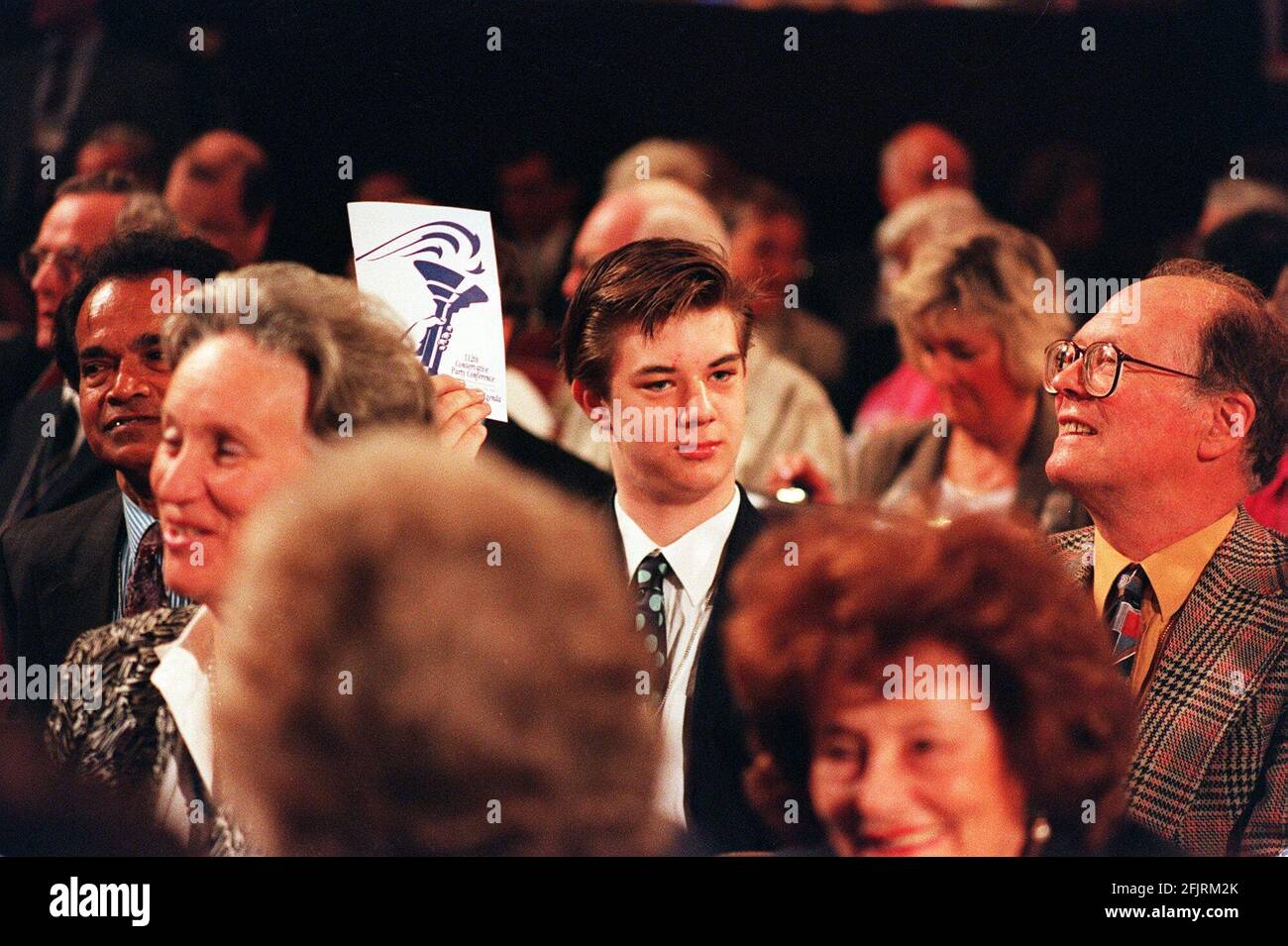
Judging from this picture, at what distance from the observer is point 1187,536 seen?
9.52ft

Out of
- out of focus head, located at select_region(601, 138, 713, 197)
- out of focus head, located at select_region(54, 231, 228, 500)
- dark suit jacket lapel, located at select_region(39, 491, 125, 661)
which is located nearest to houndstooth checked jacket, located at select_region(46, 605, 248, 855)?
dark suit jacket lapel, located at select_region(39, 491, 125, 661)

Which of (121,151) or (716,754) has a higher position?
(121,151)

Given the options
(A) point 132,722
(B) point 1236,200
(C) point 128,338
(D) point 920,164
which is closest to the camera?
(A) point 132,722

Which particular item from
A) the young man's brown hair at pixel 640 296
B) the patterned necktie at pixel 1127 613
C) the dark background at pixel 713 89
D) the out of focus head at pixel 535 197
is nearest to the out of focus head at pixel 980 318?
the dark background at pixel 713 89

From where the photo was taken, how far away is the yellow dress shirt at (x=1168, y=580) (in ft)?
9.48

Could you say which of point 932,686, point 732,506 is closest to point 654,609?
point 732,506

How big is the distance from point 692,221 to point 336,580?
169 centimetres

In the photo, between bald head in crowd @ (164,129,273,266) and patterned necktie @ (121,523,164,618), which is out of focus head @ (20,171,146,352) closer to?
bald head in crowd @ (164,129,273,266)

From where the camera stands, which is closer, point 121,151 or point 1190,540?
point 1190,540

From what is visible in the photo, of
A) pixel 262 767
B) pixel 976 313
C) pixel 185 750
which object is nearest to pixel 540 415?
pixel 976 313

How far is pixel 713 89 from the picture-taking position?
367 centimetres

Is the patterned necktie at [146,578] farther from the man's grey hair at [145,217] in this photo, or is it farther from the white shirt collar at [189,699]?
the man's grey hair at [145,217]

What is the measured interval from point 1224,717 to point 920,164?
5.40ft

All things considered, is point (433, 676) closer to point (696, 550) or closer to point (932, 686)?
point (932, 686)
